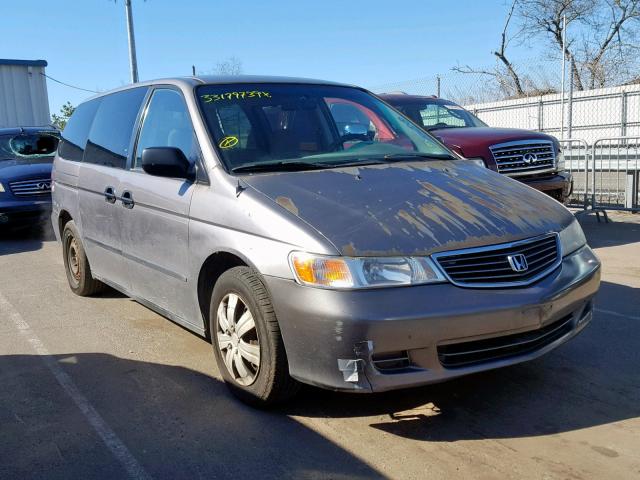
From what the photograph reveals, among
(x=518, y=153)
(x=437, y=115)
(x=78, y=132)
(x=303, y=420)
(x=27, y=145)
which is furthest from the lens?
(x=27, y=145)

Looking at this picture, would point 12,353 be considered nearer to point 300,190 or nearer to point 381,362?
point 300,190

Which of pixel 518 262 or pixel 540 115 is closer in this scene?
pixel 518 262

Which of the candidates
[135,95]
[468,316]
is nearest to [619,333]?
[468,316]

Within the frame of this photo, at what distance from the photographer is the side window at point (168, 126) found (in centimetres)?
421

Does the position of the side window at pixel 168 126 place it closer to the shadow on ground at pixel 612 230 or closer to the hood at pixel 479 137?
the hood at pixel 479 137

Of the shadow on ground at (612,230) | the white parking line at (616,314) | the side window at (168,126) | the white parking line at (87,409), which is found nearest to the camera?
the white parking line at (87,409)

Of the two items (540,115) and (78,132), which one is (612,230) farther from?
(540,115)

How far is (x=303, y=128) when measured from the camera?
443 centimetres

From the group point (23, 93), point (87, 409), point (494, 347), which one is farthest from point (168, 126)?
point (23, 93)

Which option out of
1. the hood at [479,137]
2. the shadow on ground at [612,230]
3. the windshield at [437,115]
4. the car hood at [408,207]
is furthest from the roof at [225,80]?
the shadow on ground at [612,230]

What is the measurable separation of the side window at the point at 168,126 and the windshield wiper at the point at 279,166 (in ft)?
1.19

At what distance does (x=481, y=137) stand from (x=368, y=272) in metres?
5.80

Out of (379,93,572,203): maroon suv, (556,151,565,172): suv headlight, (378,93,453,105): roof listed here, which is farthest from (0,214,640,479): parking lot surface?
(378,93,453,105): roof

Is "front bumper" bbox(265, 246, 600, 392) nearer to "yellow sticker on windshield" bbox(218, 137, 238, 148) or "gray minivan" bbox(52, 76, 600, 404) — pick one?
"gray minivan" bbox(52, 76, 600, 404)
